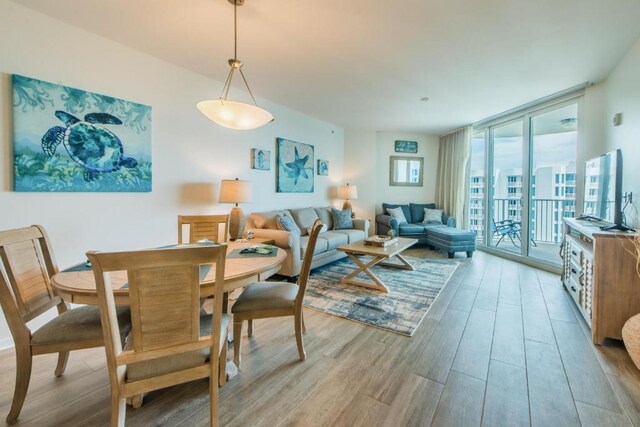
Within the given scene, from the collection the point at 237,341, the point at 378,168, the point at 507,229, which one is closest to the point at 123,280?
the point at 237,341

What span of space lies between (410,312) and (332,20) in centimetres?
263

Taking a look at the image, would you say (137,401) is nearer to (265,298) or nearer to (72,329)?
(72,329)

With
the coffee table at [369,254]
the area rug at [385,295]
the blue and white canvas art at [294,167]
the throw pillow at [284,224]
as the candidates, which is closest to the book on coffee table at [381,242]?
the coffee table at [369,254]

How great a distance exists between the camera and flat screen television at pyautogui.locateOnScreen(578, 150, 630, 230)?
2.25 metres

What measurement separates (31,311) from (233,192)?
2.02 metres

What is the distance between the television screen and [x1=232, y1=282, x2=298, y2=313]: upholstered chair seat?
2743mm

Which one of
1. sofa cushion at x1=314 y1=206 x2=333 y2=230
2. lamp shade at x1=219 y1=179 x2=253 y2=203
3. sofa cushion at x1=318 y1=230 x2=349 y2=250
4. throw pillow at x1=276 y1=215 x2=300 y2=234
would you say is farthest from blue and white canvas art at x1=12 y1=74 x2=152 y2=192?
sofa cushion at x1=314 y1=206 x2=333 y2=230

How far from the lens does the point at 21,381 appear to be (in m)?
1.36

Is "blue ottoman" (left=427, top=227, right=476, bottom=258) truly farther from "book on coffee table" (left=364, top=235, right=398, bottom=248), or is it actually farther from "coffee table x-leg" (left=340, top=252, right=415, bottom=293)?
"coffee table x-leg" (left=340, top=252, right=415, bottom=293)

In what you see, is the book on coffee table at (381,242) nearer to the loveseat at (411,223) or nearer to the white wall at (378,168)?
the loveseat at (411,223)

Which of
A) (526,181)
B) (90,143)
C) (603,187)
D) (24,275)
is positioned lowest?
(24,275)

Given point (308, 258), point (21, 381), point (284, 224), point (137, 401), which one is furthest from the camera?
point (284, 224)

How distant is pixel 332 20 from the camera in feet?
7.20

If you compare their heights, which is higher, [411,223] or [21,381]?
[411,223]
